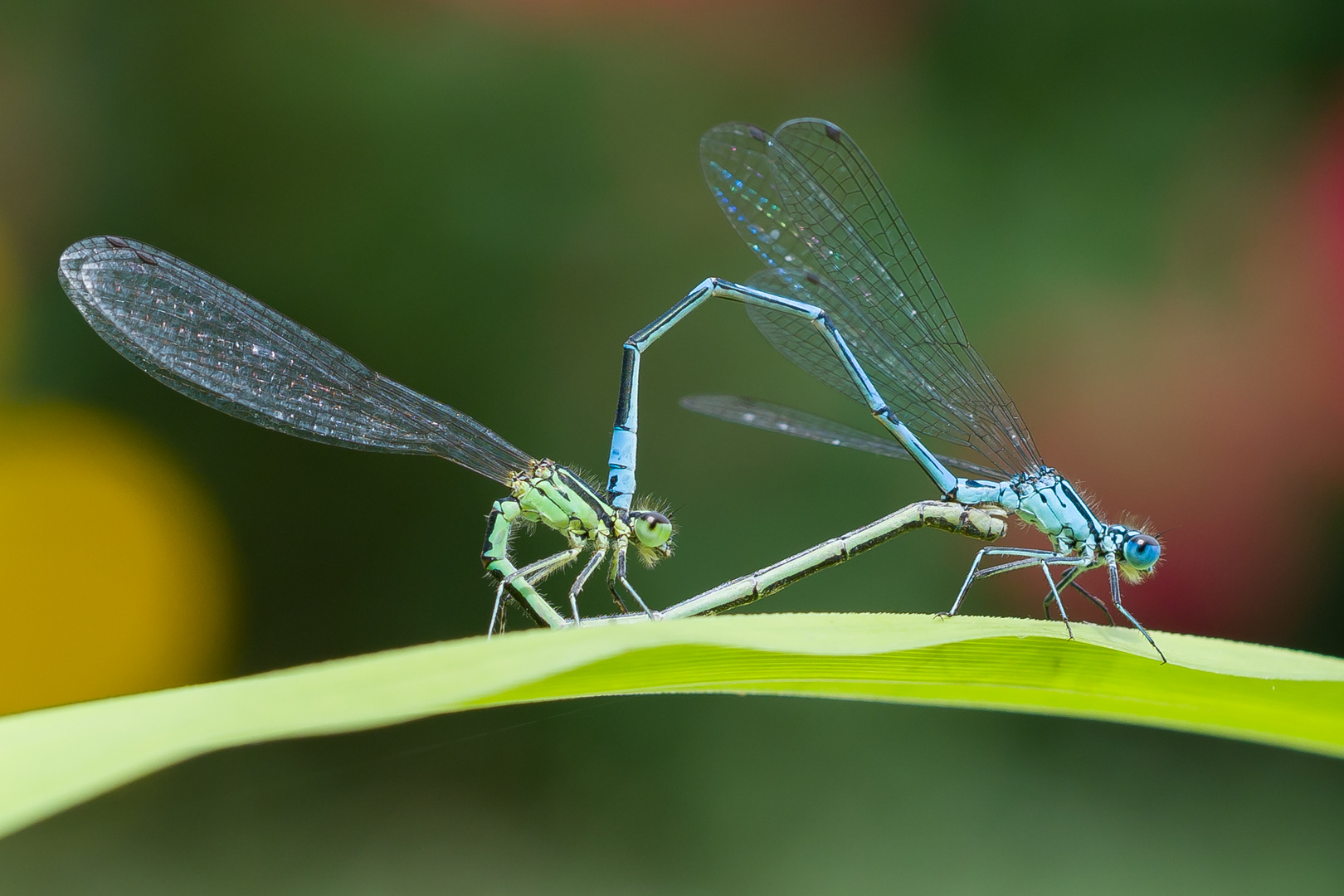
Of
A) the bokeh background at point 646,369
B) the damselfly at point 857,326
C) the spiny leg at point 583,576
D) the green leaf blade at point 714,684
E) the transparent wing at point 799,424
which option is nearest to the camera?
the green leaf blade at point 714,684

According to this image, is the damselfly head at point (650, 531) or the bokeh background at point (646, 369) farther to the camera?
the bokeh background at point (646, 369)

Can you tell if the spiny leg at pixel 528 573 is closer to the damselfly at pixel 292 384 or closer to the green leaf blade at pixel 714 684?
the damselfly at pixel 292 384

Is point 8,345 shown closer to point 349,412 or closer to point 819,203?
point 349,412

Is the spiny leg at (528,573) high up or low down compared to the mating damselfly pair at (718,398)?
down

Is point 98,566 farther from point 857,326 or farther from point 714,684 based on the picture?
point 714,684

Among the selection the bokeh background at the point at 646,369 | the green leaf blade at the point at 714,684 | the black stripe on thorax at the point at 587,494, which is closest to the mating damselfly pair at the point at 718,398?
the black stripe on thorax at the point at 587,494

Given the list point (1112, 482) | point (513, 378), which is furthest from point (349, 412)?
point (1112, 482)
